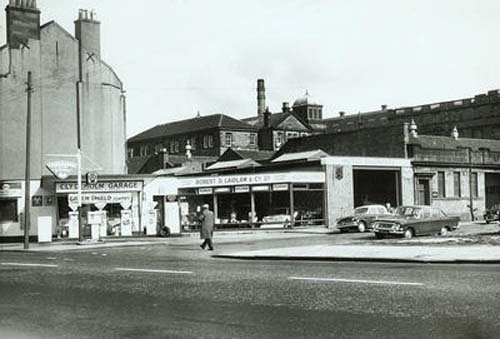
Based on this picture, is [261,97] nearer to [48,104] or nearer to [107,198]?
[48,104]

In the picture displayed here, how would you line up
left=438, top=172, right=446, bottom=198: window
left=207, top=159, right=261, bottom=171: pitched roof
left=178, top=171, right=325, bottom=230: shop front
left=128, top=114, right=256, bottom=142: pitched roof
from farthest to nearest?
left=128, top=114, right=256, bottom=142: pitched roof, left=207, top=159, right=261, bottom=171: pitched roof, left=438, top=172, right=446, bottom=198: window, left=178, top=171, right=325, bottom=230: shop front

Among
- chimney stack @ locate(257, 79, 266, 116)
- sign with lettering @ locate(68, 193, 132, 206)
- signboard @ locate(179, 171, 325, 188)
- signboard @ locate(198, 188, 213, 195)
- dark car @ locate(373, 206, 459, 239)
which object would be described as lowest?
dark car @ locate(373, 206, 459, 239)

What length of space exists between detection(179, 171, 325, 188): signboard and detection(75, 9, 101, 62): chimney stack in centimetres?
1112

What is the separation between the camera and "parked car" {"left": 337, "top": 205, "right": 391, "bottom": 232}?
3819 cm

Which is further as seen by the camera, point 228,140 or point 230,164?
point 228,140

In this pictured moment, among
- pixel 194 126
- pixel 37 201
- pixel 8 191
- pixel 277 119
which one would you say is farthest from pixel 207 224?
pixel 194 126

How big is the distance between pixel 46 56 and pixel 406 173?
88.0 feet

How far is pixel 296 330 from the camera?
8469 millimetres

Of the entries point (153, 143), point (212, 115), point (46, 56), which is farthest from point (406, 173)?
point (153, 143)

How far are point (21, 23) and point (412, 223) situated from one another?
28.2 m

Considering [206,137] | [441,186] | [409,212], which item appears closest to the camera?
[409,212]

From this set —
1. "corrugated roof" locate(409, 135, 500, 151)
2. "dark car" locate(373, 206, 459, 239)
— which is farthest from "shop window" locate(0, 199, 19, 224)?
"corrugated roof" locate(409, 135, 500, 151)

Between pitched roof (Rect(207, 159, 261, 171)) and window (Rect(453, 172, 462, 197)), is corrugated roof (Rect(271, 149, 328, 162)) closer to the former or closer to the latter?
pitched roof (Rect(207, 159, 261, 171))

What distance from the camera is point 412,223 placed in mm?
29297
